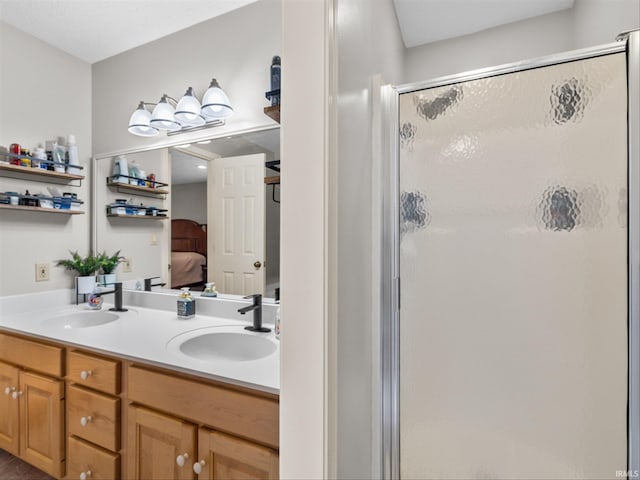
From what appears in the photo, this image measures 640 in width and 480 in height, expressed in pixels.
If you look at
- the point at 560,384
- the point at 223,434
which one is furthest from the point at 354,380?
the point at 560,384

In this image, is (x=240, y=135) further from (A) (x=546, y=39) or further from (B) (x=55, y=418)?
(A) (x=546, y=39)

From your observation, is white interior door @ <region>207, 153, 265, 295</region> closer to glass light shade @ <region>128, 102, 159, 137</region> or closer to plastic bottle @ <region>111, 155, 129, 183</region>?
glass light shade @ <region>128, 102, 159, 137</region>

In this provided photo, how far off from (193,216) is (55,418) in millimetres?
1084

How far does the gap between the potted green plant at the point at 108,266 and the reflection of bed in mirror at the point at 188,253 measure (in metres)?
0.47

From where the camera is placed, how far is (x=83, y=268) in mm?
1980

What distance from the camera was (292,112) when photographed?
2.31 ft

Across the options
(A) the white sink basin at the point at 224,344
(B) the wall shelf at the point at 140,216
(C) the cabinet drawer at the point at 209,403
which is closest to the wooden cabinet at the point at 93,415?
(C) the cabinet drawer at the point at 209,403

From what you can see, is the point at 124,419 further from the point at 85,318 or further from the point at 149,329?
the point at 85,318

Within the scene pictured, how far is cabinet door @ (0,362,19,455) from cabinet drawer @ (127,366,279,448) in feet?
2.74

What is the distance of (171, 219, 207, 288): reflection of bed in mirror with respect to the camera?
178 centimetres

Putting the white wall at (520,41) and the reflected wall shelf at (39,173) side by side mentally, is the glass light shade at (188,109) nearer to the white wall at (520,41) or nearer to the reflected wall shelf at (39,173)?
the reflected wall shelf at (39,173)

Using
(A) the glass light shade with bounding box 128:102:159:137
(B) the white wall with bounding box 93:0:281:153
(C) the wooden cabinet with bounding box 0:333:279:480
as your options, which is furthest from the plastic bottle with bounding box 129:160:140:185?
(C) the wooden cabinet with bounding box 0:333:279:480

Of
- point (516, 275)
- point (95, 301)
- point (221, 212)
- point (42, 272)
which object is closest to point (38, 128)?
point (42, 272)

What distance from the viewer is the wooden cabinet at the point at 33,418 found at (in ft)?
4.43
